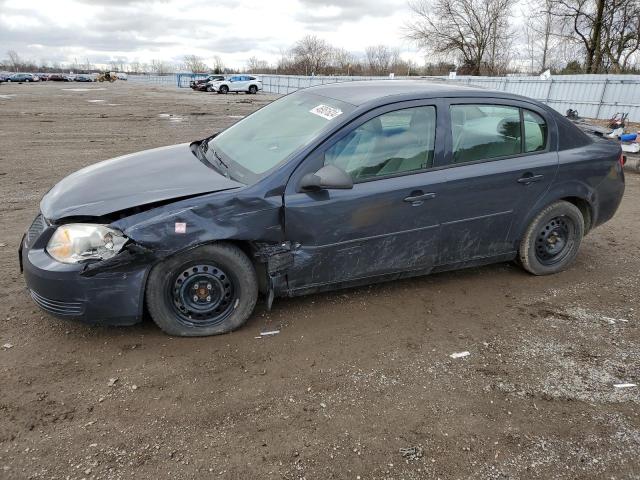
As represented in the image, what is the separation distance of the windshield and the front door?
0.25 m

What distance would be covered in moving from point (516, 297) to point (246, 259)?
7.66 feet

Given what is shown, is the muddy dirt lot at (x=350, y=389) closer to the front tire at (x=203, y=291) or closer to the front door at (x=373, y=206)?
the front tire at (x=203, y=291)

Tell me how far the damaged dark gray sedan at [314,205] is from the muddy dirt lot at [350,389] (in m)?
0.29

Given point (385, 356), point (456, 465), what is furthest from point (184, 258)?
point (456, 465)

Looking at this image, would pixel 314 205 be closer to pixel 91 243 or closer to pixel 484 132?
pixel 91 243

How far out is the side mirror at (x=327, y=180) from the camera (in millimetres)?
3209

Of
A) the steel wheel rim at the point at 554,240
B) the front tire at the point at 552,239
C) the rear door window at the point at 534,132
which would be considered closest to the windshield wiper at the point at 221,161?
the rear door window at the point at 534,132

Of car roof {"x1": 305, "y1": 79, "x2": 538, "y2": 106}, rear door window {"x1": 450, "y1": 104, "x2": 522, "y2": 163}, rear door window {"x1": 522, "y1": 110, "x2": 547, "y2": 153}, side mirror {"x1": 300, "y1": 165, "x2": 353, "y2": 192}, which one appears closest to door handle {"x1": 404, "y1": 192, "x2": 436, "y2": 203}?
rear door window {"x1": 450, "y1": 104, "x2": 522, "y2": 163}

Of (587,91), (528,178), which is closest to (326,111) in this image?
(528,178)

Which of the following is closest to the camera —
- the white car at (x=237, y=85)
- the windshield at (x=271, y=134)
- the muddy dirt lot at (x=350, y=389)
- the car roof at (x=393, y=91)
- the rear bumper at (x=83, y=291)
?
the muddy dirt lot at (x=350, y=389)

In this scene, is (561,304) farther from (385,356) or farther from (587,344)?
(385,356)

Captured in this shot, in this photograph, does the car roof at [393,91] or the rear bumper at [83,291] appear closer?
the rear bumper at [83,291]

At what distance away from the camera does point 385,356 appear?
3.21 m

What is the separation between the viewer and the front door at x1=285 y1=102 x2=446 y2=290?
3350mm
